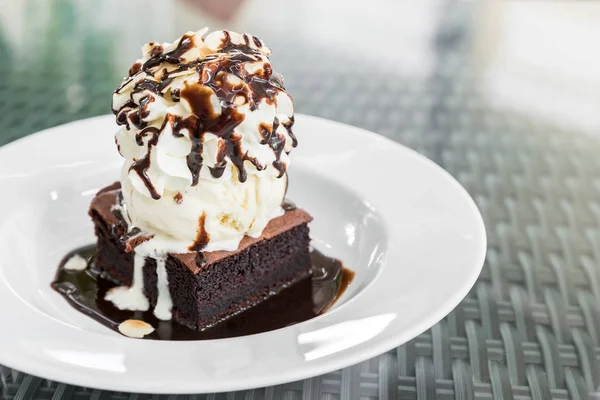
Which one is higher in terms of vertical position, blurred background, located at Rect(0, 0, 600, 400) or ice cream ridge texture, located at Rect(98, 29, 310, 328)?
ice cream ridge texture, located at Rect(98, 29, 310, 328)

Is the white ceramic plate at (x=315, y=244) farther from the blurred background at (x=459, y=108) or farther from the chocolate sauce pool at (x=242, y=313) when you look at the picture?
the blurred background at (x=459, y=108)

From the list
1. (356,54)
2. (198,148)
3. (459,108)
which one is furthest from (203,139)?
(356,54)

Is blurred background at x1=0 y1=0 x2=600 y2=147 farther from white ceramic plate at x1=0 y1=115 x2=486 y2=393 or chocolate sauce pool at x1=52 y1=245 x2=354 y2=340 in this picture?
chocolate sauce pool at x1=52 y1=245 x2=354 y2=340

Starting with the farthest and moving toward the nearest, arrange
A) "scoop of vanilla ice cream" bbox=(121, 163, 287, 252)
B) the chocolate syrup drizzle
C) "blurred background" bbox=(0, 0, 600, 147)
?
1. "blurred background" bbox=(0, 0, 600, 147)
2. "scoop of vanilla ice cream" bbox=(121, 163, 287, 252)
3. the chocolate syrup drizzle

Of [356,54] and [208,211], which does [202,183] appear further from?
[356,54]

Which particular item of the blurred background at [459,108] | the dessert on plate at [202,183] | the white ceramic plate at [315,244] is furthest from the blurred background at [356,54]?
the dessert on plate at [202,183]

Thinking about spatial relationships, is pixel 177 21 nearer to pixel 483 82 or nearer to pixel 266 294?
pixel 483 82

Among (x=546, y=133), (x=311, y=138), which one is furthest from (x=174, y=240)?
(x=546, y=133)

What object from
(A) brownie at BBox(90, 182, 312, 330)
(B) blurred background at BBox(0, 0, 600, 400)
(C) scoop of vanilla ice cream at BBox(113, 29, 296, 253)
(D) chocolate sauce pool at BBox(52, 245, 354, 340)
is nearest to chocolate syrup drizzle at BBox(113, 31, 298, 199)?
(C) scoop of vanilla ice cream at BBox(113, 29, 296, 253)
